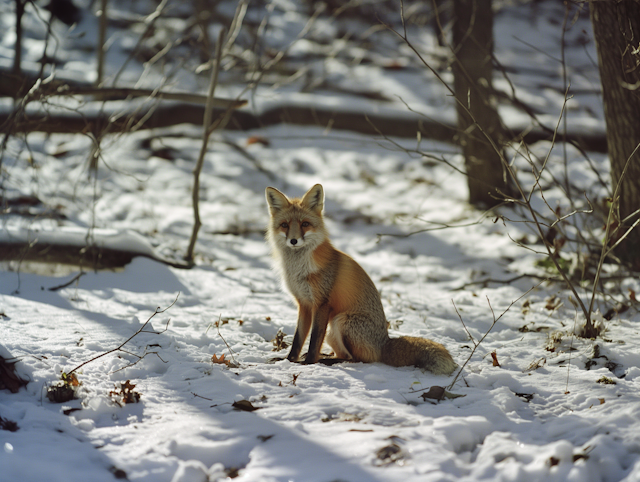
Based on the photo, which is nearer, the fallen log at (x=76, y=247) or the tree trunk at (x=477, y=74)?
the fallen log at (x=76, y=247)

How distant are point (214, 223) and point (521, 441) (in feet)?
21.9

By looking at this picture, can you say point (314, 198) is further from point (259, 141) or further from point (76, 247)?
point (259, 141)

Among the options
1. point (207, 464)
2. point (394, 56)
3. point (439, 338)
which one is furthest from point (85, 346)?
point (394, 56)

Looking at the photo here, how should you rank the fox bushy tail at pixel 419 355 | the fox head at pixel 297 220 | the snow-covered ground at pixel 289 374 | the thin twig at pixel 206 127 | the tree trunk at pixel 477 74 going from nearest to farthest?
the snow-covered ground at pixel 289 374
the fox bushy tail at pixel 419 355
the fox head at pixel 297 220
the thin twig at pixel 206 127
the tree trunk at pixel 477 74

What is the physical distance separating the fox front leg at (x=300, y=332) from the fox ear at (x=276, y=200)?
0.86 m

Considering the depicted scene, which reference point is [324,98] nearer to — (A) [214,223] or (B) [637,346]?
(A) [214,223]

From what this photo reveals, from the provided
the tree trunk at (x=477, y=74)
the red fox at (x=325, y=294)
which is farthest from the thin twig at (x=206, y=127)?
the tree trunk at (x=477, y=74)

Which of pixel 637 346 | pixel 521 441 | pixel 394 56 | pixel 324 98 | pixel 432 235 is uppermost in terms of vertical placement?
pixel 394 56

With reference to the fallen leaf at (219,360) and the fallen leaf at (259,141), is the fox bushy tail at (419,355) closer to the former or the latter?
the fallen leaf at (219,360)

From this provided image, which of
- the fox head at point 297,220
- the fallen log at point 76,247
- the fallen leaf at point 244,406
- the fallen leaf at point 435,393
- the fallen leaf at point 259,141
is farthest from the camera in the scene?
the fallen leaf at point 259,141

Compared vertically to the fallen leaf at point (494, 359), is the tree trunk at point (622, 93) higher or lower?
higher

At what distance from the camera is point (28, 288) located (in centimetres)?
488

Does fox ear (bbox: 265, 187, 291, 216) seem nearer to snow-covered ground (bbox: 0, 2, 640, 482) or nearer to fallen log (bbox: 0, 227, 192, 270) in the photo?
snow-covered ground (bbox: 0, 2, 640, 482)

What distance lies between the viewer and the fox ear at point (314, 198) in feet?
13.3
